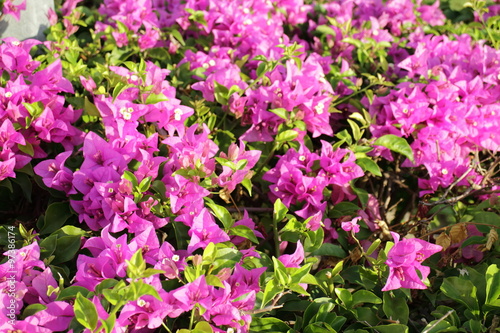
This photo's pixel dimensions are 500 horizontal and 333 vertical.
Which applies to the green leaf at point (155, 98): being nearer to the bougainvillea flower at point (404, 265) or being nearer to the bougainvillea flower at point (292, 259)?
the bougainvillea flower at point (292, 259)

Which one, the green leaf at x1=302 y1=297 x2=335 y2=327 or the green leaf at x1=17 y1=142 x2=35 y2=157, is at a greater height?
the green leaf at x1=17 y1=142 x2=35 y2=157

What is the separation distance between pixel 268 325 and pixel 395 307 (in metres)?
0.32

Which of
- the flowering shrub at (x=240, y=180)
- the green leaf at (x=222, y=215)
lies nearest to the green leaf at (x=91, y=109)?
the flowering shrub at (x=240, y=180)

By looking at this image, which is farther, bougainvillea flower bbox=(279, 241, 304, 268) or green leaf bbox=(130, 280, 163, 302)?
bougainvillea flower bbox=(279, 241, 304, 268)

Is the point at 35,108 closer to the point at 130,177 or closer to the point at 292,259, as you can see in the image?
the point at 130,177

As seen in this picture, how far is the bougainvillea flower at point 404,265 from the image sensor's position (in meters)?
1.24

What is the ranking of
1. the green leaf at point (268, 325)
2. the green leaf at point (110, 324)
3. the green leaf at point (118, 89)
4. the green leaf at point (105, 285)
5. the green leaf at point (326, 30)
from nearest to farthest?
the green leaf at point (110, 324) → the green leaf at point (105, 285) → the green leaf at point (268, 325) → the green leaf at point (118, 89) → the green leaf at point (326, 30)

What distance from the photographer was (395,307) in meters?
1.27

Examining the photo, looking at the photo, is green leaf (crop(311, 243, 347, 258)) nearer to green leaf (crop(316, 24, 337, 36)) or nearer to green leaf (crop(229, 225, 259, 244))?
green leaf (crop(229, 225, 259, 244))

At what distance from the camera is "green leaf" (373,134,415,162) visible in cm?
161

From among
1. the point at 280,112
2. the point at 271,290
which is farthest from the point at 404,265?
the point at 280,112

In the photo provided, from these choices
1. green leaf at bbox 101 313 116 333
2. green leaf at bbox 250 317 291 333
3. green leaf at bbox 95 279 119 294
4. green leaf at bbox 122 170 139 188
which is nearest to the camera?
green leaf at bbox 101 313 116 333

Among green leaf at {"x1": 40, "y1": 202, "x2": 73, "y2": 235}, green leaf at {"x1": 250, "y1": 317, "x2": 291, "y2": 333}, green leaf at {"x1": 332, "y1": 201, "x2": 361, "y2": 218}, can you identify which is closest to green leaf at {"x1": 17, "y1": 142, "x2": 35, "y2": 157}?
green leaf at {"x1": 40, "y1": 202, "x2": 73, "y2": 235}

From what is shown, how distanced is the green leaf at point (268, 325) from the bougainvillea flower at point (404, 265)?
25cm
